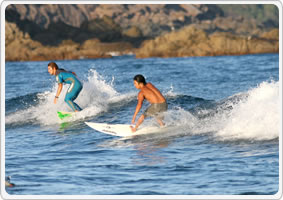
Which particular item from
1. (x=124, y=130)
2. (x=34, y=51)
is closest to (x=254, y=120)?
(x=124, y=130)

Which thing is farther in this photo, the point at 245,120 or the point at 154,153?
the point at 245,120

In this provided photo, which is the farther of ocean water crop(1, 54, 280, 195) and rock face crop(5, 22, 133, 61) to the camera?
rock face crop(5, 22, 133, 61)

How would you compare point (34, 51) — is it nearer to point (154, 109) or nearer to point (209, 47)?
point (209, 47)

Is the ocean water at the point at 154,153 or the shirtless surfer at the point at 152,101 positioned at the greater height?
the shirtless surfer at the point at 152,101

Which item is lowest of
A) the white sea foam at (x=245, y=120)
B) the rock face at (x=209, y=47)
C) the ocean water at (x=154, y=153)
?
the ocean water at (x=154, y=153)

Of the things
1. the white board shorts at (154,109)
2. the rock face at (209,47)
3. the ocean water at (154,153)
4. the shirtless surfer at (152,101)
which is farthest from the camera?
the rock face at (209,47)

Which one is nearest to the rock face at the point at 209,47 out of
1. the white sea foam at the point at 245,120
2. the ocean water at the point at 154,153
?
the ocean water at the point at 154,153

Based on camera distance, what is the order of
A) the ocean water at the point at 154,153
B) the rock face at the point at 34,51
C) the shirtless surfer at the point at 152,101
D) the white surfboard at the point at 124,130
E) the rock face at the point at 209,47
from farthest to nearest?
the rock face at the point at 34,51, the rock face at the point at 209,47, the white surfboard at the point at 124,130, the shirtless surfer at the point at 152,101, the ocean water at the point at 154,153

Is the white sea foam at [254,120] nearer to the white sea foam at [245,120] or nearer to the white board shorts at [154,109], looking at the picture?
the white sea foam at [245,120]

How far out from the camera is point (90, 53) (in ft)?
297

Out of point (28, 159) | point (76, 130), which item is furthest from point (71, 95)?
point (28, 159)

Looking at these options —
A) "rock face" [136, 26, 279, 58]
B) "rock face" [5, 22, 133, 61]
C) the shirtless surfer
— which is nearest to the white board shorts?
the shirtless surfer

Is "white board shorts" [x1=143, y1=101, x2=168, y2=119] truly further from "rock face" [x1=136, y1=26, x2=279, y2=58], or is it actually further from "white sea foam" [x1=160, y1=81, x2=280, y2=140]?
"rock face" [x1=136, y1=26, x2=279, y2=58]

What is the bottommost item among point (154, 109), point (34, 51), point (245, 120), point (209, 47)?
point (34, 51)
